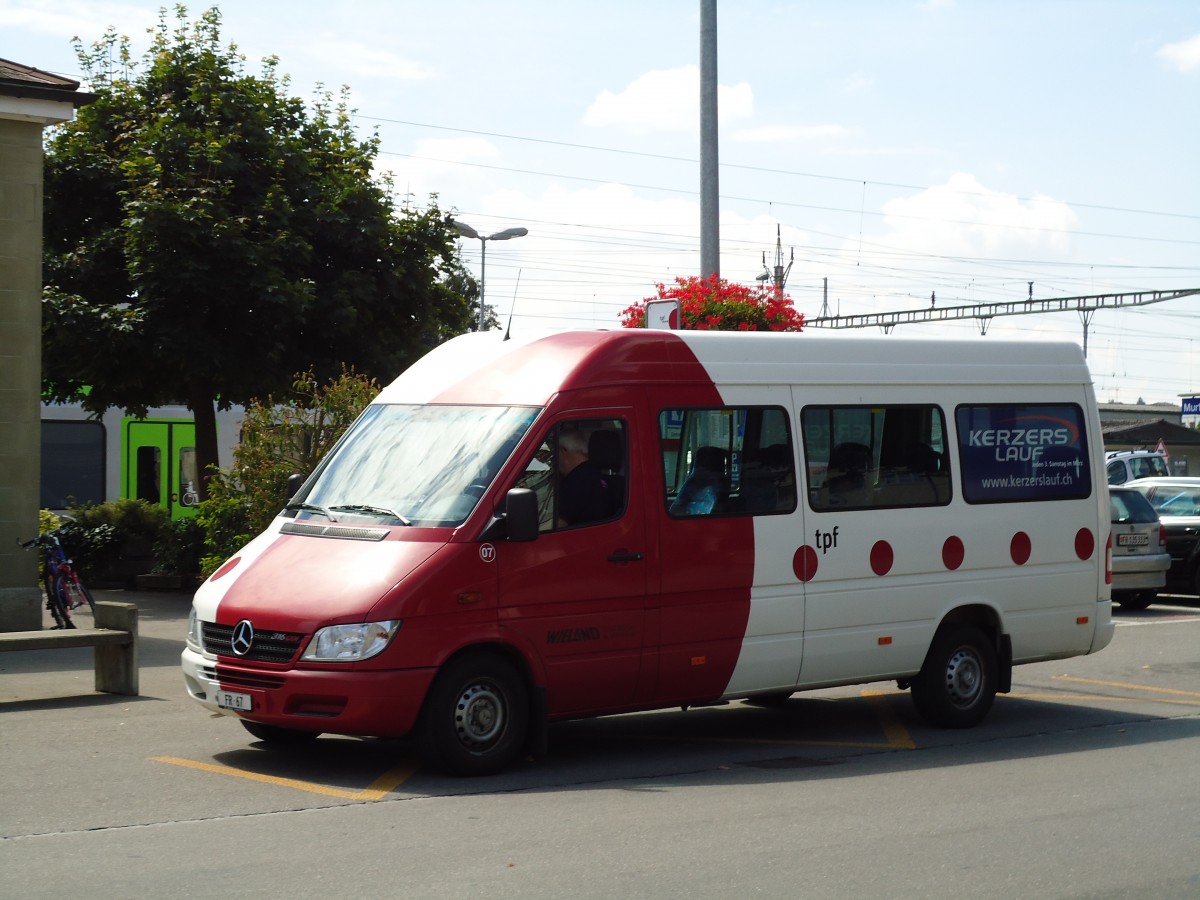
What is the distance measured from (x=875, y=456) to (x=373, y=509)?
355 cm

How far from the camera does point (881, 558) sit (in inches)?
408

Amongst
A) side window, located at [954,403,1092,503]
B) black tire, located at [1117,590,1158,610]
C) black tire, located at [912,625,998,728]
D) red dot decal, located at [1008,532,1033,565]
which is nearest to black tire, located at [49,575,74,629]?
black tire, located at [912,625,998,728]

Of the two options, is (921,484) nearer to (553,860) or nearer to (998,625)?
(998,625)

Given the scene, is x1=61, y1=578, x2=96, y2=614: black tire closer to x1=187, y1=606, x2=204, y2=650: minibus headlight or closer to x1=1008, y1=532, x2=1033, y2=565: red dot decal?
x1=187, y1=606, x2=204, y2=650: minibus headlight

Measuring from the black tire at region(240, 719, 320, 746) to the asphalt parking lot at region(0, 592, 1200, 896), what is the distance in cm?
17

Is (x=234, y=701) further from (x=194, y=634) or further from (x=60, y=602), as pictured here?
(x=60, y=602)

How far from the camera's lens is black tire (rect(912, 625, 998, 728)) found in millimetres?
10711

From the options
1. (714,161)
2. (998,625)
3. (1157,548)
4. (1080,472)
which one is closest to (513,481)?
(998,625)

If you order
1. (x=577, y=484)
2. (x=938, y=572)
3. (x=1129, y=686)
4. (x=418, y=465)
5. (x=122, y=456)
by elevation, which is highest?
(x=122, y=456)

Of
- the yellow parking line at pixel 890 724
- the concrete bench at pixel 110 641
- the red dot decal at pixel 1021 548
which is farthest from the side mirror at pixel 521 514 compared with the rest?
the concrete bench at pixel 110 641

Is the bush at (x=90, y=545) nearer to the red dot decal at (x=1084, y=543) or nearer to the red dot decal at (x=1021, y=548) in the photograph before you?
the red dot decal at (x=1021, y=548)

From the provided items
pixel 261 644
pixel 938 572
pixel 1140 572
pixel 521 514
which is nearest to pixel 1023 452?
pixel 938 572

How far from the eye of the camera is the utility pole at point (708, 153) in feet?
63.8

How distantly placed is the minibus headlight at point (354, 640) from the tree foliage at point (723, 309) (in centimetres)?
1146
